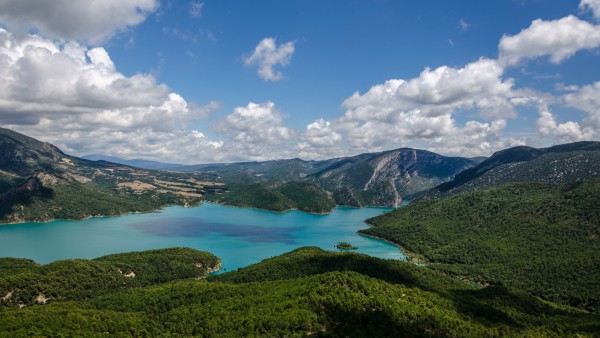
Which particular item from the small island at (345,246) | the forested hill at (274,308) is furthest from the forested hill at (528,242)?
the forested hill at (274,308)

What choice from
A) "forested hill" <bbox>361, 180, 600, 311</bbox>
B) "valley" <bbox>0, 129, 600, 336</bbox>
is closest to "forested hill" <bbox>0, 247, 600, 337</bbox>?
"valley" <bbox>0, 129, 600, 336</bbox>

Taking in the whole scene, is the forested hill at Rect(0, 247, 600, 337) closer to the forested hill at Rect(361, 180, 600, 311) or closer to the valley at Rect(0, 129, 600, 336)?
the valley at Rect(0, 129, 600, 336)

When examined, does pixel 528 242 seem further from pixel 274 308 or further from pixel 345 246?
pixel 274 308

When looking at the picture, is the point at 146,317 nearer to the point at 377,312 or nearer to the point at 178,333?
the point at 178,333

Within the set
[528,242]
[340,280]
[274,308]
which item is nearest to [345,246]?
[528,242]

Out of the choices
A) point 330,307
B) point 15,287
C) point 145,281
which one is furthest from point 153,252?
point 330,307

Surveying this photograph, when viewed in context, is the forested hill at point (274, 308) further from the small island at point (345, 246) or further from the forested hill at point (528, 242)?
the small island at point (345, 246)
